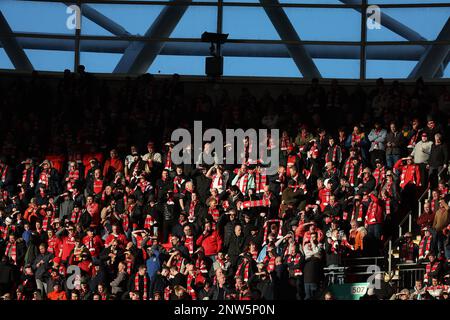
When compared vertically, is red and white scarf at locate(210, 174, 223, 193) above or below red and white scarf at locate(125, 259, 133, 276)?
above

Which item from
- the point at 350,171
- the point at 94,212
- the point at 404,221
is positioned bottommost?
the point at 404,221

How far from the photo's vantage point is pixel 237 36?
31938 mm

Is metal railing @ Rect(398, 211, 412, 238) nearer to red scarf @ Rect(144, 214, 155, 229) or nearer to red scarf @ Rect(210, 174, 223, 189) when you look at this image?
red scarf @ Rect(210, 174, 223, 189)

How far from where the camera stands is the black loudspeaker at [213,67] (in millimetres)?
30984

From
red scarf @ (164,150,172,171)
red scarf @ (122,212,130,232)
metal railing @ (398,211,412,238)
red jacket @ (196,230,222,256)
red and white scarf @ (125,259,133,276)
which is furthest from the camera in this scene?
red scarf @ (164,150,172,171)

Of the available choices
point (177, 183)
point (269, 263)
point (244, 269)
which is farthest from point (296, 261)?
point (177, 183)

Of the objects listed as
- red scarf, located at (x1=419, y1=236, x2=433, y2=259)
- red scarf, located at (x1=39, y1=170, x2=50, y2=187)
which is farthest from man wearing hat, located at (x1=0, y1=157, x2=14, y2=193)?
red scarf, located at (x1=419, y1=236, x2=433, y2=259)

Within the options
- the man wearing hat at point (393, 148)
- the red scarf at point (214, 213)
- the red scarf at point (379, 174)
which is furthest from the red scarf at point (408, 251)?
the red scarf at point (214, 213)

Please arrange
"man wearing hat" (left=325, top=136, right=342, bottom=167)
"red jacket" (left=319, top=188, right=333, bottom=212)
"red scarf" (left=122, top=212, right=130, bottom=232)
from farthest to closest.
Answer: "man wearing hat" (left=325, top=136, right=342, bottom=167) < "red scarf" (left=122, top=212, right=130, bottom=232) < "red jacket" (left=319, top=188, right=333, bottom=212)

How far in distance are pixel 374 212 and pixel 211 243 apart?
3264 millimetres

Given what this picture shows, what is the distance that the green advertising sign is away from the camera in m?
20.6

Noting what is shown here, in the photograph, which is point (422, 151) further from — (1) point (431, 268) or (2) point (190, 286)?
(2) point (190, 286)

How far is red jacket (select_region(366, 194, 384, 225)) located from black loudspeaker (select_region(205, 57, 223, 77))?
936cm
